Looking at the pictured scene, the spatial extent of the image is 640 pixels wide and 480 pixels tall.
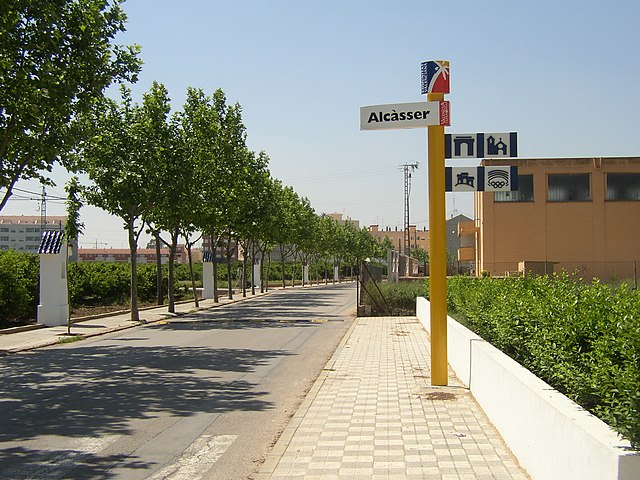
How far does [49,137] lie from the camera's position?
16.2 m

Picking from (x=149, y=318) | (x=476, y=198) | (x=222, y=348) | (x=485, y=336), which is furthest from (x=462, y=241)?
(x=485, y=336)

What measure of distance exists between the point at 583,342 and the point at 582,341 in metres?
0.01

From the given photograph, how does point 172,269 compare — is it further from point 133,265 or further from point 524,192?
point 524,192

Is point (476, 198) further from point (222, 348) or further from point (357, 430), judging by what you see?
point (357, 430)

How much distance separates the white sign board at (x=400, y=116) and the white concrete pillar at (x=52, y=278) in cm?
1665

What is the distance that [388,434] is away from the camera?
778 centimetres

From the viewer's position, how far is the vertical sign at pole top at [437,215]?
1034 centimetres

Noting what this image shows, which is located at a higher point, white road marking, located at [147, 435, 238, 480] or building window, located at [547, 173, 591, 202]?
building window, located at [547, 173, 591, 202]

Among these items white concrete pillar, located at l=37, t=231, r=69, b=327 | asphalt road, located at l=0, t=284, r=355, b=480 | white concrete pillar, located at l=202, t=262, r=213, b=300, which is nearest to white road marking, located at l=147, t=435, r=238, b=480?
asphalt road, located at l=0, t=284, r=355, b=480

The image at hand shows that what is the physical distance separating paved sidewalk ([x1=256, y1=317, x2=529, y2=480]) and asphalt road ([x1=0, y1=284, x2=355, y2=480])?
1.18 feet

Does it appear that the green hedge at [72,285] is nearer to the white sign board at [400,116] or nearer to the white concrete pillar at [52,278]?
the white concrete pillar at [52,278]

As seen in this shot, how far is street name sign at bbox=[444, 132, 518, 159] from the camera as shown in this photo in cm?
1012

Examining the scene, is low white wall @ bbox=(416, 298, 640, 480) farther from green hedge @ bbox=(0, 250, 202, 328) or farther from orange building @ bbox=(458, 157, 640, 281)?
orange building @ bbox=(458, 157, 640, 281)

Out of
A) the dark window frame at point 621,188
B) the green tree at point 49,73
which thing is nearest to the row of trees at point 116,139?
the green tree at point 49,73
